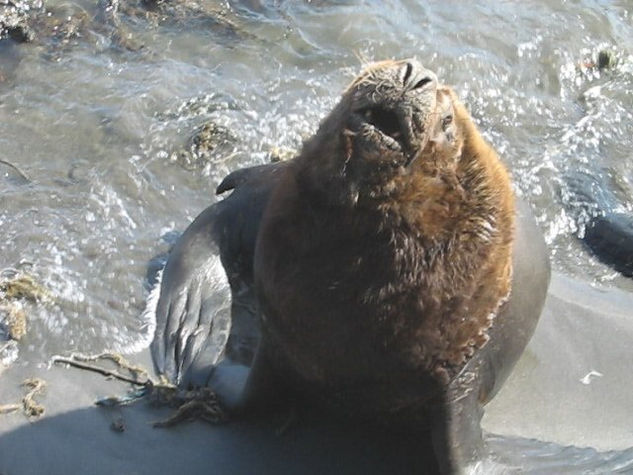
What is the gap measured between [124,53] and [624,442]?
14.8 ft

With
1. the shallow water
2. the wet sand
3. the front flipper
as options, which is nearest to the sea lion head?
the wet sand

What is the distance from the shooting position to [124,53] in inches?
288

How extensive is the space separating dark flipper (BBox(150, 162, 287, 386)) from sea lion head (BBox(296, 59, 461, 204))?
147 centimetres

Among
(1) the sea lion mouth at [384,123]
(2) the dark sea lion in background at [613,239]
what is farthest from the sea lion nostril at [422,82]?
(2) the dark sea lion in background at [613,239]

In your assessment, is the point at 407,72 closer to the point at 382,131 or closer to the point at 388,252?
the point at 382,131

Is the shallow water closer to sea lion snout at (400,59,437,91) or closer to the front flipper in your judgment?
the front flipper

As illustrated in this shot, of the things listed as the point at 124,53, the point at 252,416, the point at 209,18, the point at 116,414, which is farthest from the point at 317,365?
the point at 209,18

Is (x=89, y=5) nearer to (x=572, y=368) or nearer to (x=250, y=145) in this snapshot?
(x=250, y=145)

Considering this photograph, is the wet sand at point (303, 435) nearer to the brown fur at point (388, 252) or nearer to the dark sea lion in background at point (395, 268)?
the dark sea lion in background at point (395, 268)

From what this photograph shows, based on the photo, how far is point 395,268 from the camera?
347 cm

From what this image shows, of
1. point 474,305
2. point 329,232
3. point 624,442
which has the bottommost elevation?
point 624,442

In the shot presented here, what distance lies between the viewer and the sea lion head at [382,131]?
325cm

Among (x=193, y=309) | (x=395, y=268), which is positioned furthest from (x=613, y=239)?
(x=395, y=268)

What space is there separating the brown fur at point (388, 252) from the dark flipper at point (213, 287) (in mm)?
930
